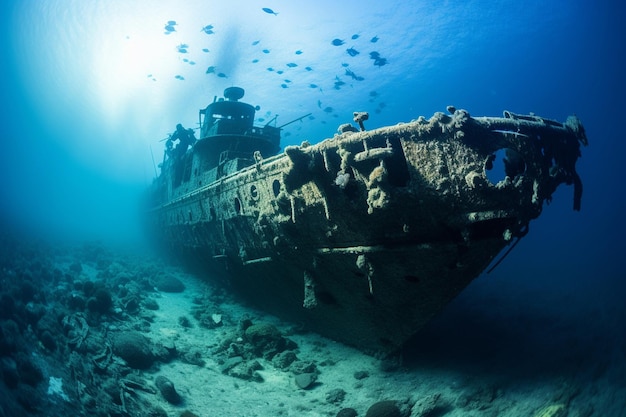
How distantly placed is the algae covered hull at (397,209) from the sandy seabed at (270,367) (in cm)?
101

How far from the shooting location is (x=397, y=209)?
438 cm

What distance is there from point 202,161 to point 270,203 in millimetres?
7117

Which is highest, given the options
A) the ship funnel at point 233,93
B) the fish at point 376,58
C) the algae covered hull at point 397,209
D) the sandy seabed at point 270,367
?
the fish at point 376,58

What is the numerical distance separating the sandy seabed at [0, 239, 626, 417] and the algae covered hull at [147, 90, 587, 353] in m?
1.01

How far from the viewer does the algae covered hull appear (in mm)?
4055

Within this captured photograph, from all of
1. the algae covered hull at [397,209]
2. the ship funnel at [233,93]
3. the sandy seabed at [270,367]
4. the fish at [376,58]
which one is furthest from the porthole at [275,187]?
the fish at [376,58]

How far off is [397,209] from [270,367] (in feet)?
16.2

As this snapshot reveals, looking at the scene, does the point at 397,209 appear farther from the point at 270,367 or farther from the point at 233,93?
the point at 233,93

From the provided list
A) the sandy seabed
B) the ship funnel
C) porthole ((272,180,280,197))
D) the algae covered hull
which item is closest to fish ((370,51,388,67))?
the ship funnel

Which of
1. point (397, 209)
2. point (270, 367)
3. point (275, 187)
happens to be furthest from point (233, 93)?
A: point (397, 209)

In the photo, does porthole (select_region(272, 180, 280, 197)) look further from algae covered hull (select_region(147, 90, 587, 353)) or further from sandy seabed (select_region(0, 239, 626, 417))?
sandy seabed (select_region(0, 239, 626, 417))

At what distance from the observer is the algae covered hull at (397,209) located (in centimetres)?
405

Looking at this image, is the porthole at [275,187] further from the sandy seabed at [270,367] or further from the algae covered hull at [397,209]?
the sandy seabed at [270,367]

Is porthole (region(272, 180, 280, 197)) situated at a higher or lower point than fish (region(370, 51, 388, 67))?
lower
